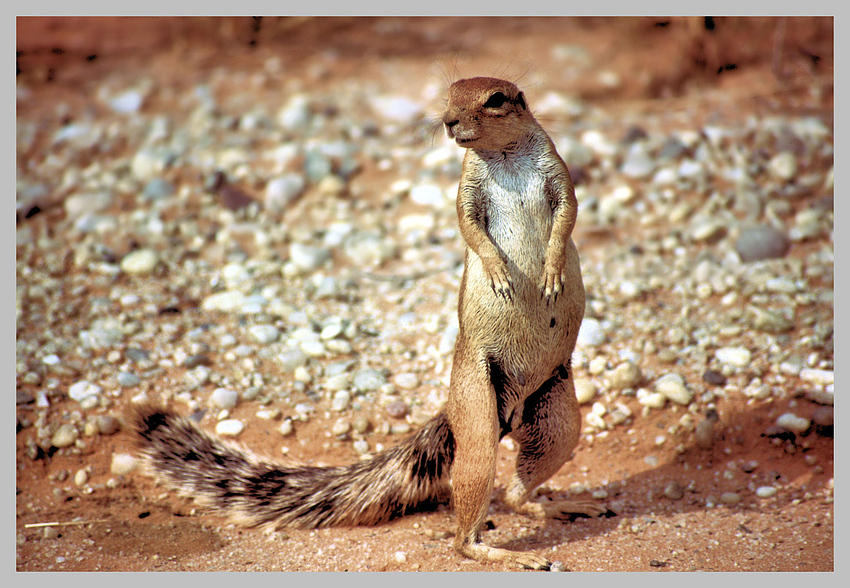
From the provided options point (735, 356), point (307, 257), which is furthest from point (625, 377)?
point (307, 257)

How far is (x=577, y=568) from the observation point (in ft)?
11.6

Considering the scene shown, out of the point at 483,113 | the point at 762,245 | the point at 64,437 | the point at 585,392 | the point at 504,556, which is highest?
the point at 483,113

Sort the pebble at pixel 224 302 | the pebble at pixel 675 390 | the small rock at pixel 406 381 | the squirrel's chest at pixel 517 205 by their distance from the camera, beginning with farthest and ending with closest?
the pebble at pixel 224 302 < the small rock at pixel 406 381 < the pebble at pixel 675 390 < the squirrel's chest at pixel 517 205

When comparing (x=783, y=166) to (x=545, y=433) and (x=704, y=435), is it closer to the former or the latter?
(x=704, y=435)

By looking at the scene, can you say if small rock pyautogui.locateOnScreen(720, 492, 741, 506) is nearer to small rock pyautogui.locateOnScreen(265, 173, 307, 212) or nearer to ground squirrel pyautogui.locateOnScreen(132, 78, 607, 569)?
ground squirrel pyautogui.locateOnScreen(132, 78, 607, 569)

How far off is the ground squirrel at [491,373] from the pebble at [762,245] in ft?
9.61

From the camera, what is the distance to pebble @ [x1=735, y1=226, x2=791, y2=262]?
6.07 meters

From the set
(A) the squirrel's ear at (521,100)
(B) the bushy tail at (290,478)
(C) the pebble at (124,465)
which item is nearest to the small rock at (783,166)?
(A) the squirrel's ear at (521,100)

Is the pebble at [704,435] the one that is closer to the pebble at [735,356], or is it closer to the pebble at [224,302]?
the pebble at [735,356]

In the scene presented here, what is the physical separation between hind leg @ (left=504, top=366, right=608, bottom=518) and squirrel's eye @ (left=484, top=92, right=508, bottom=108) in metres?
1.31

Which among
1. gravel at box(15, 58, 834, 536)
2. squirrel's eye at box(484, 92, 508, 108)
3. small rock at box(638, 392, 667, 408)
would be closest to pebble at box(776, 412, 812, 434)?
gravel at box(15, 58, 834, 536)

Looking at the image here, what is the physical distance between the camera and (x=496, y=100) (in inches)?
124

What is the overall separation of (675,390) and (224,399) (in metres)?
2.75

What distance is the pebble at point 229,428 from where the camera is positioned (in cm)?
470
